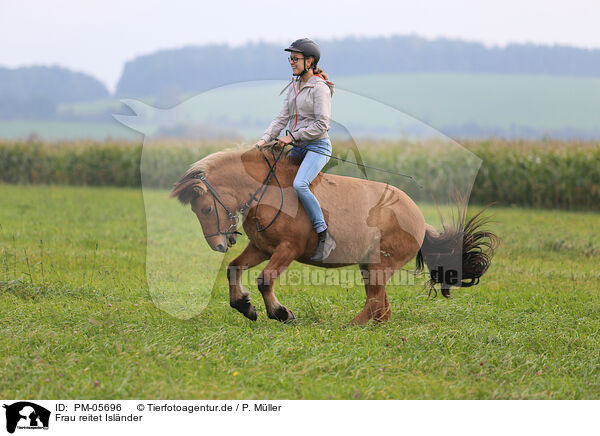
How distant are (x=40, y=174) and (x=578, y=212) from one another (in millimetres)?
21342

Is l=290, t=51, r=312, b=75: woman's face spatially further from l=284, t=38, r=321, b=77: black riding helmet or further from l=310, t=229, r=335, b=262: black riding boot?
l=310, t=229, r=335, b=262: black riding boot

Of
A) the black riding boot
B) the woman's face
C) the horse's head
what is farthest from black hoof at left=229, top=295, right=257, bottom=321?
the woman's face

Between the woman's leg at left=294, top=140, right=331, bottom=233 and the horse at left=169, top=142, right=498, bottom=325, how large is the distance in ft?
0.31

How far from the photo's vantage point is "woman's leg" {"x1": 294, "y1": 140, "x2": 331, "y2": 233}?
6.03m

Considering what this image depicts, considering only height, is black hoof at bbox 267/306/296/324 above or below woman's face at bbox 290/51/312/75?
below

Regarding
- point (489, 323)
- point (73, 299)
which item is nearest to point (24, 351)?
point (73, 299)

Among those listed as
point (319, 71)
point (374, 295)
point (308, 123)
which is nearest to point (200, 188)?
point (308, 123)

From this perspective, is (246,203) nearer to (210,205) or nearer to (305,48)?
(210,205)

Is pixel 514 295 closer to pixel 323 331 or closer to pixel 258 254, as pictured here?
pixel 323 331

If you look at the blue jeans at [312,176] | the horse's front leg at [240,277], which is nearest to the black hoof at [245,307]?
the horse's front leg at [240,277]

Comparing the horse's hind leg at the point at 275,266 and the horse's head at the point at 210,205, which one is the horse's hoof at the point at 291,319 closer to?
the horse's hind leg at the point at 275,266

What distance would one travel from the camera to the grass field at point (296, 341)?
16.2 feet

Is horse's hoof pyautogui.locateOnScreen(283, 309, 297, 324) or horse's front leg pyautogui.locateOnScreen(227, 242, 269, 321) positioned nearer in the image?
horse's front leg pyautogui.locateOnScreen(227, 242, 269, 321)

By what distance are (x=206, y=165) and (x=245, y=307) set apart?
1485 millimetres
